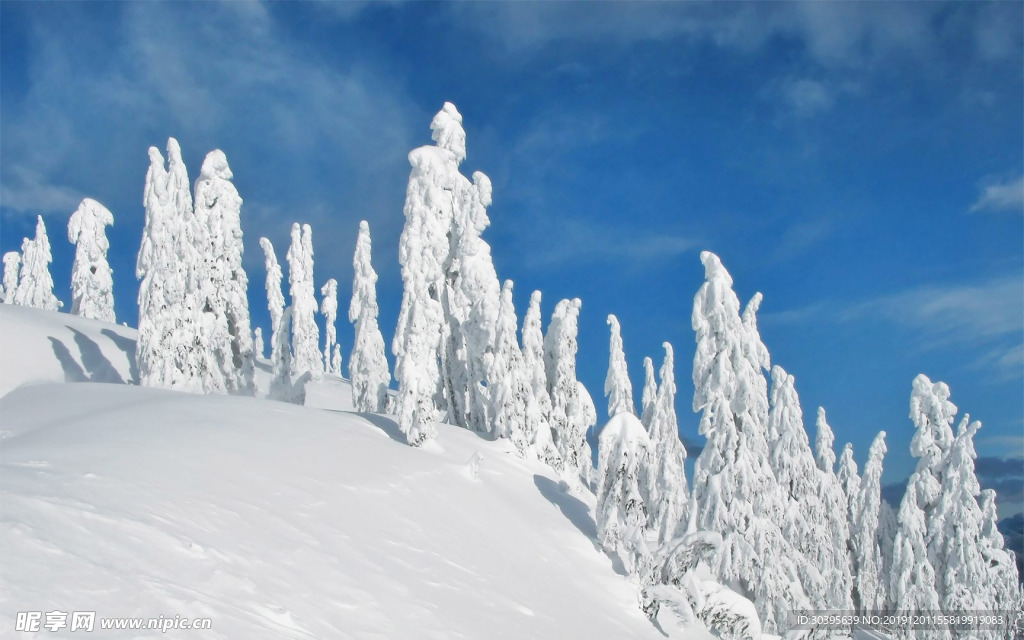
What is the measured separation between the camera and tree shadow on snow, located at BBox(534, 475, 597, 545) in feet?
72.8

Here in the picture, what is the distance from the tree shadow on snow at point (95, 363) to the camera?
34.7m

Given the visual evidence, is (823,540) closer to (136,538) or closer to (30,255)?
(136,538)

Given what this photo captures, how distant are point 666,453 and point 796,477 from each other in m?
6.87

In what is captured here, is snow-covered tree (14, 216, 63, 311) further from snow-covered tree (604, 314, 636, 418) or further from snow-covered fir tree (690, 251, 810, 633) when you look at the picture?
snow-covered fir tree (690, 251, 810, 633)

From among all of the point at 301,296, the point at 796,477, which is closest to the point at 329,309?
the point at 301,296

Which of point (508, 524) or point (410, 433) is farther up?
point (410, 433)

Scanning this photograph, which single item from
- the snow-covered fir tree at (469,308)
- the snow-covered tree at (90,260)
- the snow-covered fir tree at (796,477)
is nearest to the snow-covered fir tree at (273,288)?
the snow-covered tree at (90,260)

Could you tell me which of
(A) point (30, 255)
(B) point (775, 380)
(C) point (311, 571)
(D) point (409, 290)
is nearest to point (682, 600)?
(C) point (311, 571)

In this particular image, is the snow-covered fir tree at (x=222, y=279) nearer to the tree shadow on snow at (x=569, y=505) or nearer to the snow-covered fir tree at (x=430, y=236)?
the snow-covered fir tree at (x=430, y=236)

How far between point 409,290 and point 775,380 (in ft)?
70.0

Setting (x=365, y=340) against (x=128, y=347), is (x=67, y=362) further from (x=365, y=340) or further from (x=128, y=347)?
(x=365, y=340)

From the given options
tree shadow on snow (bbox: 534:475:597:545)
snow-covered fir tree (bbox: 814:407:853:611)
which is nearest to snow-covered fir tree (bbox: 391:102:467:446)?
tree shadow on snow (bbox: 534:475:597:545)

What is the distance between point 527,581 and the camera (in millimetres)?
16141

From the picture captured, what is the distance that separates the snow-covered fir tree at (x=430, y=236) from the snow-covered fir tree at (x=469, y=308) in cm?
36
